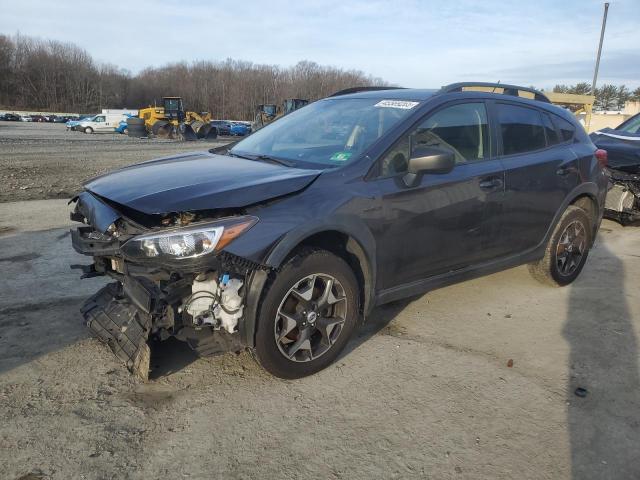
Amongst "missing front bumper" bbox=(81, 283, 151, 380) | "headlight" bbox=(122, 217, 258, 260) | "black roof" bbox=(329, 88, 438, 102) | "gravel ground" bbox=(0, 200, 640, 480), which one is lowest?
"gravel ground" bbox=(0, 200, 640, 480)

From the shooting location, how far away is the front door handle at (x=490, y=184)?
13.3 ft

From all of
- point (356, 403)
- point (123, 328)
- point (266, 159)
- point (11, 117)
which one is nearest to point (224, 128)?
point (11, 117)

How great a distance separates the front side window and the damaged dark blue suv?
1 centimetres

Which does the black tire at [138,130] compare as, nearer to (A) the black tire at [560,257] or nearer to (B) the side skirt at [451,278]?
(A) the black tire at [560,257]

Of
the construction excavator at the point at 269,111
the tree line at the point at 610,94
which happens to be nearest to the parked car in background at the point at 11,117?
the construction excavator at the point at 269,111

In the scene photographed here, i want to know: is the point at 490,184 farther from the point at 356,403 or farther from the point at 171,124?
the point at 171,124

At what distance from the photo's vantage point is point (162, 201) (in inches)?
115

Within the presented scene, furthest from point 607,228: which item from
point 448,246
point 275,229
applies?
point 275,229

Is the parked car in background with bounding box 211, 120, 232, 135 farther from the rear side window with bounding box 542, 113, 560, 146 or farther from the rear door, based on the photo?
the rear door

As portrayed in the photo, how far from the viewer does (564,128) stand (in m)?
5.08

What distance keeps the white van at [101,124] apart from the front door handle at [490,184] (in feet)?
156

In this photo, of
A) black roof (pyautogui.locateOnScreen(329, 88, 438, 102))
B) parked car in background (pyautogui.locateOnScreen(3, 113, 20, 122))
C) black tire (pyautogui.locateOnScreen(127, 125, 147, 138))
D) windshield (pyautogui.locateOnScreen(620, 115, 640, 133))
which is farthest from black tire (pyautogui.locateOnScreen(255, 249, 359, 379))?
parked car in background (pyautogui.locateOnScreen(3, 113, 20, 122))

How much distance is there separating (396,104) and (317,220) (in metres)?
1.41

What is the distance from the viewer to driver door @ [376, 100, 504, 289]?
3.54 meters
